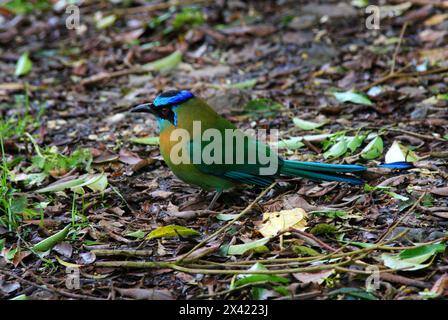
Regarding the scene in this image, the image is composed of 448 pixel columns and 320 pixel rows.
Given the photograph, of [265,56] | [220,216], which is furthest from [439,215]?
[265,56]

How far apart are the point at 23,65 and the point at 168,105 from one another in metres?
3.33

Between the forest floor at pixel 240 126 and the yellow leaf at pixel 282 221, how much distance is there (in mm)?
13

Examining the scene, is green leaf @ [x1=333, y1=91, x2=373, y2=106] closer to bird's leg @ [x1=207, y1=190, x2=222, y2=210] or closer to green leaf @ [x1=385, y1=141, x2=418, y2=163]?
green leaf @ [x1=385, y1=141, x2=418, y2=163]

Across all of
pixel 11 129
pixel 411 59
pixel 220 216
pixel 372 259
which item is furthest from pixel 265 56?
pixel 372 259

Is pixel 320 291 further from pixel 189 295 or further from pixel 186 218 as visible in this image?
pixel 186 218

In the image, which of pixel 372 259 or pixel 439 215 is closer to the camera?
pixel 372 259

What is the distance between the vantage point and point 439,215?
3957mm

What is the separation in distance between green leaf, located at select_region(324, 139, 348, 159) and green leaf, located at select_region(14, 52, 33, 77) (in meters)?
3.76

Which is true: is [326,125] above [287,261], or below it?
below

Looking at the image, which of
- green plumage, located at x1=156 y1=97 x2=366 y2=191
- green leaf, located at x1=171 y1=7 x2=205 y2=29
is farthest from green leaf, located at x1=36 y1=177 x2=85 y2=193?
green leaf, located at x1=171 y1=7 x2=205 y2=29

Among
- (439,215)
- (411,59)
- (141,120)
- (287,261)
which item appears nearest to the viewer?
(287,261)

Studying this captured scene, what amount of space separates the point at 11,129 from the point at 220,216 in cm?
238

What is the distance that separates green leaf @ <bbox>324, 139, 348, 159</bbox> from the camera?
4891 mm

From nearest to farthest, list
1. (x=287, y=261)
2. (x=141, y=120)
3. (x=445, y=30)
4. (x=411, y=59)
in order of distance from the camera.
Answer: (x=287, y=261) → (x=141, y=120) → (x=411, y=59) → (x=445, y=30)
